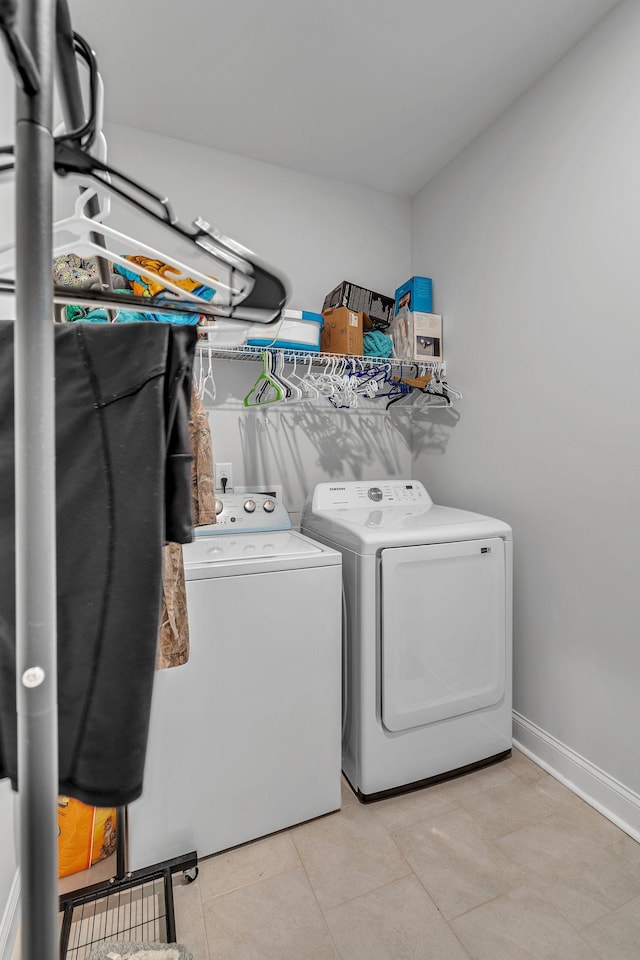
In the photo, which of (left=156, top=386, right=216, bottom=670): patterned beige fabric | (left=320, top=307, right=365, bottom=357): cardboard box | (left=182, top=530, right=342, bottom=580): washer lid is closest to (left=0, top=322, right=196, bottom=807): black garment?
(left=156, top=386, right=216, bottom=670): patterned beige fabric

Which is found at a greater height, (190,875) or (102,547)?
(102,547)

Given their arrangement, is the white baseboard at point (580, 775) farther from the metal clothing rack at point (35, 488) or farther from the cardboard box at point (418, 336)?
the metal clothing rack at point (35, 488)

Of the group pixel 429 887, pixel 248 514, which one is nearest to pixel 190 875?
pixel 429 887

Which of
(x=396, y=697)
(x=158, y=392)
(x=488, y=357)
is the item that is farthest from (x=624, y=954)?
(x=488, y=357)

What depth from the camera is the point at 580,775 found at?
1.78 meters

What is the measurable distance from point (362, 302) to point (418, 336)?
1.12 ft

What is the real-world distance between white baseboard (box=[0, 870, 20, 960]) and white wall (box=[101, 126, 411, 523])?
165 cm

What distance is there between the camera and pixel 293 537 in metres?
1.95

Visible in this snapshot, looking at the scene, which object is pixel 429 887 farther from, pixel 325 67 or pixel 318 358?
pixel 325 67

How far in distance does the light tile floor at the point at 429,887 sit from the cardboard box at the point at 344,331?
1917mm

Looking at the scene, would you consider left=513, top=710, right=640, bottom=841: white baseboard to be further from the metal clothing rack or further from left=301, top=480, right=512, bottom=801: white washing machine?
the metal clothing rack

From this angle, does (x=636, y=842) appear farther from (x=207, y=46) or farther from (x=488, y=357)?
(x=207, y=46)

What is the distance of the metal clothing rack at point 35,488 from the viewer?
0.42 meters

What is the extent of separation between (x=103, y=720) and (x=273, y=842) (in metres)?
1.36
